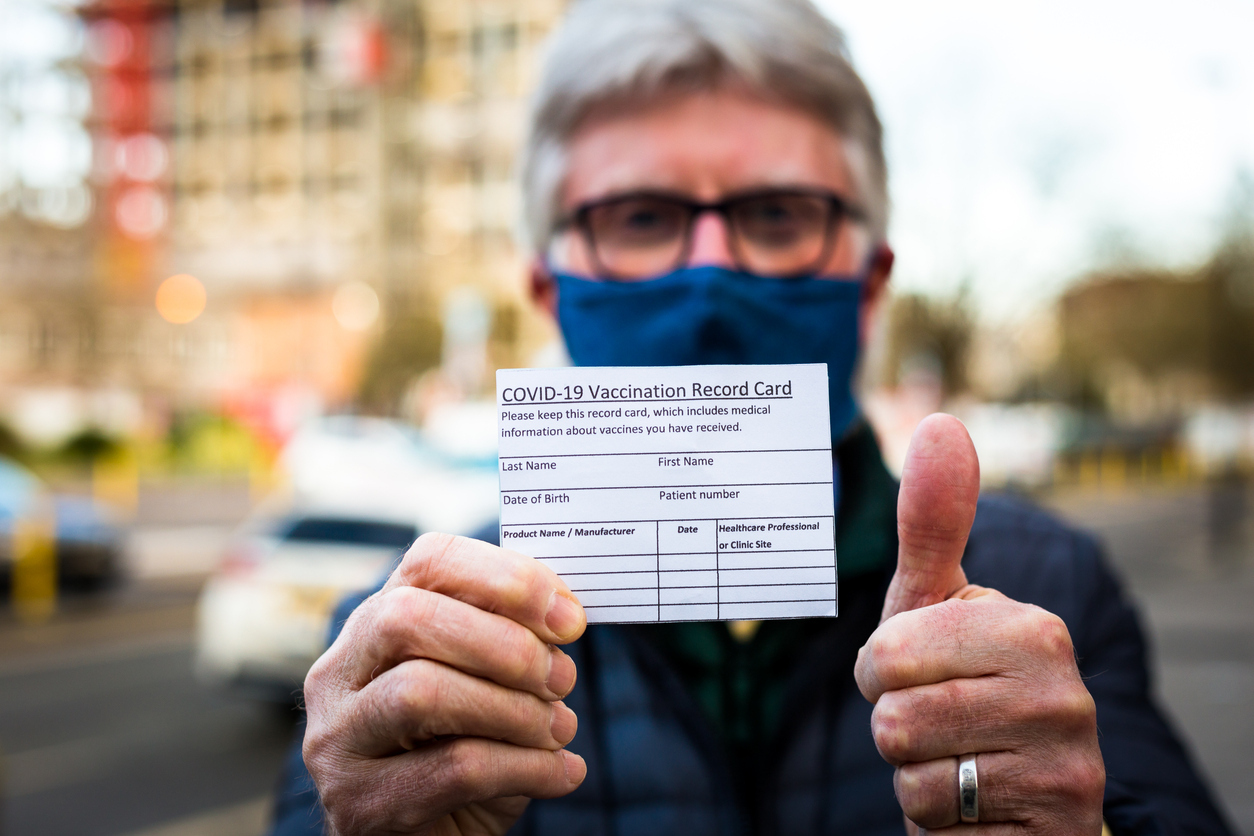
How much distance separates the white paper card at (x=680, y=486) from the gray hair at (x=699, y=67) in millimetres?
670

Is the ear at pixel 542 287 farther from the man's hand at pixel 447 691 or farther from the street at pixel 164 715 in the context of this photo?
the street at pixel 164 715

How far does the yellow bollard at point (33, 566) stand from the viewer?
9.95 m

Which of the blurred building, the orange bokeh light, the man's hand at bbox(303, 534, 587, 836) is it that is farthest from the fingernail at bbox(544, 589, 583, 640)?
the orange bokeh light

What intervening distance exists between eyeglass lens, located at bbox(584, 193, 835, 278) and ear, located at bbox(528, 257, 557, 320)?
0.52 ft

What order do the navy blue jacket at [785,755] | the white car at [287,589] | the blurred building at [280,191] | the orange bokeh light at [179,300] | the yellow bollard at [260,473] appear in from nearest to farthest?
the navy blue jacket at [785,755] < the white car at [287,589] < the yellow bollard at [260,473] < the blurred building at [280,191] < the orange bokeh light at [179,300]

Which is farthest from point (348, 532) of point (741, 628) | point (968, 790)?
point (968, 790)

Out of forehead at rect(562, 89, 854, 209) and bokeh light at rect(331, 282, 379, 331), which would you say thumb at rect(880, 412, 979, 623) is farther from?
bokeh light at rect(331, 282, 379, 331)

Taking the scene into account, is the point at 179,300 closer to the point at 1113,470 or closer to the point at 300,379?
the point at 300,379

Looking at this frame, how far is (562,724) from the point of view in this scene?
0.91 metres

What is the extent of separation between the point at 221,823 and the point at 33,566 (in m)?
7.27

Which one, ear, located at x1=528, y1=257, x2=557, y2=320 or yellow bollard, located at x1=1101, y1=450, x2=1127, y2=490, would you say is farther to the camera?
yellow bollard, located at x1=1101, y1=450, x2=1127, y2=490

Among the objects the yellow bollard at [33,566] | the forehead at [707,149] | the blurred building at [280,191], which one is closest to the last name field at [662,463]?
the forehead at [707,149]

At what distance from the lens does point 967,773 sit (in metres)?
0.84

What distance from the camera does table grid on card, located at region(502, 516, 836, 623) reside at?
956 mm
